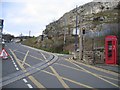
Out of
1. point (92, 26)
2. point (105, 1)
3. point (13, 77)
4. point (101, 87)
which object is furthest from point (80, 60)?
point (105, 1)

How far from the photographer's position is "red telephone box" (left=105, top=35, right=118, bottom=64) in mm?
26219

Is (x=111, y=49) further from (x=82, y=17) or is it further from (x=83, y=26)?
(x=82, y=17)

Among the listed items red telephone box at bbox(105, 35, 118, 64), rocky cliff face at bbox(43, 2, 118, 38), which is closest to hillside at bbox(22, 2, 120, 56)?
rocky cliff face at bbox(43, 2, 118, 38)

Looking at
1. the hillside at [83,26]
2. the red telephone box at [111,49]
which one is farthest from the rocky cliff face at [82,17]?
the red telephone box at [111,49]

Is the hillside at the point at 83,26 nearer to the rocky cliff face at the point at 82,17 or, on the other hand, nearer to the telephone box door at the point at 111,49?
the rocky cliff face at the point at 82,17

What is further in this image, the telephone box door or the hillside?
the hillside

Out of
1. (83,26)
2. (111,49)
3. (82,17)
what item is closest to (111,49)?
(111,49)

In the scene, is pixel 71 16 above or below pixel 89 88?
above

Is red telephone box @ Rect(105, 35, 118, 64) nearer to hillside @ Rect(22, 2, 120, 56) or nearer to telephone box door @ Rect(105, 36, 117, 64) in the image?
telephone box door @ Rect(105, 36, 117, 64)

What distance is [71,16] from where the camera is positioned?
8225 cm

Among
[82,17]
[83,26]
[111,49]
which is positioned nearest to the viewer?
[111,49]

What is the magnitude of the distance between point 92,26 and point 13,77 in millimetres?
39310

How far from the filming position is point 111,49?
2662 centimetres

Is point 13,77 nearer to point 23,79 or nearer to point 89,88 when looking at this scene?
point 23,79
